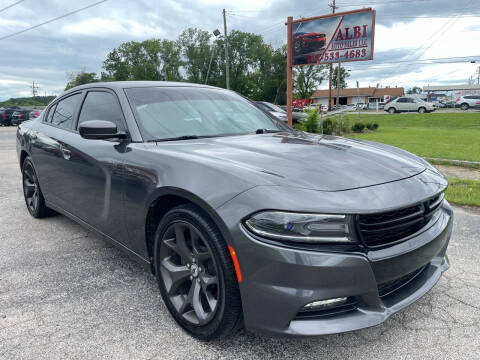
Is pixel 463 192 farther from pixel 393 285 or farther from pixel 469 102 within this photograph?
pixel 469 102

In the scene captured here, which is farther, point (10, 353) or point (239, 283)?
point (10, 353)

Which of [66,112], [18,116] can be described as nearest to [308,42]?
[66,112]

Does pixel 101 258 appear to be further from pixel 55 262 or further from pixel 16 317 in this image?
pixel 16 317

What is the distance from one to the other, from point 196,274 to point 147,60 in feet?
242

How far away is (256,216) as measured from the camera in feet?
5.68

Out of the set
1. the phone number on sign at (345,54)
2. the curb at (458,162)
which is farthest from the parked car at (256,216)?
the phone number on sign at (345,54)

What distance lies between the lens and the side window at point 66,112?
3643 millimetres

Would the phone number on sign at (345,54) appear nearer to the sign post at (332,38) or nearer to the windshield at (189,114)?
the sign post at (332,38)

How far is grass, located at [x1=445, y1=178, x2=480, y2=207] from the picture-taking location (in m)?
4.89

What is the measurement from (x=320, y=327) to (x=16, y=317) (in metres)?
1.94

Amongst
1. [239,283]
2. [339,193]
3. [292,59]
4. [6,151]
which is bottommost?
[6,151]

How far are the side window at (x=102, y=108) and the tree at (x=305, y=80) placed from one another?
61952 millimetres

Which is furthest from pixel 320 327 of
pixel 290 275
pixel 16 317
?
pixel 16 317

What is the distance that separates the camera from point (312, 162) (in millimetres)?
2105
